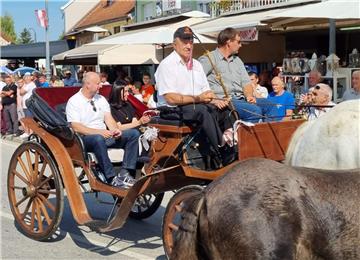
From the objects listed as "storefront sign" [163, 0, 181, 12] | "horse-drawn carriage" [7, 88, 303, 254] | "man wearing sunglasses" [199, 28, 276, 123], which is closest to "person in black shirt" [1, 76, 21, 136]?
"storefront sign" [163, 0, 181, 12]

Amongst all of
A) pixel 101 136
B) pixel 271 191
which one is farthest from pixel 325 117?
pixel 101 136

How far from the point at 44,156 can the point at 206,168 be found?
6.16 feet

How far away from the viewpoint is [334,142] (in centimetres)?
322

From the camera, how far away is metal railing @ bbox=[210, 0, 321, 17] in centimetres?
1625

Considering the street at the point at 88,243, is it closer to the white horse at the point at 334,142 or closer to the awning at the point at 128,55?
the white horse at the point at 334,142

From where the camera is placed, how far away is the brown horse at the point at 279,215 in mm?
2324

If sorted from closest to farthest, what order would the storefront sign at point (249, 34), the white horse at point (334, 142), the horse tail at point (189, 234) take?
the horse tail at point (189, 234)
the white horse at point (334, 142)
the storefront sign at point (249, 34)

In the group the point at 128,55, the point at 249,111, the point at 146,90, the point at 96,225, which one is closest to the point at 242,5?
the point at 128,55

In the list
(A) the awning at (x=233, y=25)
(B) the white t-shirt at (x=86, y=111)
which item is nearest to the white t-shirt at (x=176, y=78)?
(B) the white t-shirt at (x=86, y=111)

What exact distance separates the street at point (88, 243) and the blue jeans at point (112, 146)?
775 millimetres

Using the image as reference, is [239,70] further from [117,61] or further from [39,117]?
[117,61]

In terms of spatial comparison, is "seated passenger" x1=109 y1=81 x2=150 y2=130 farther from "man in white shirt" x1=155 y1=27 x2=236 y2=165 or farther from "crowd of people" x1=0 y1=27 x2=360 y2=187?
"man in white shirt" x1=155 y1=27 x2=236 y2=165

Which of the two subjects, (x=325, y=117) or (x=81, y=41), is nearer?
(x=325, y=117)

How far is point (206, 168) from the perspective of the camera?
221 inches
